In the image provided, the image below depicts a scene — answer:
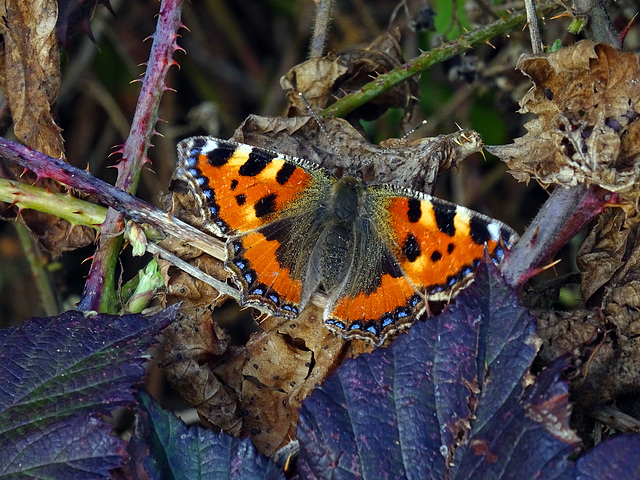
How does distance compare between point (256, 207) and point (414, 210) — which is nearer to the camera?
point (414, 210)

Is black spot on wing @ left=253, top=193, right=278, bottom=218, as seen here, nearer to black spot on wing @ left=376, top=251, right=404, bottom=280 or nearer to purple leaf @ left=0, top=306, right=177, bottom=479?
black spot on wing @ left=376, top=251, right=404, bottom=280

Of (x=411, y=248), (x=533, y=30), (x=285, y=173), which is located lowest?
(x=411, y=248)

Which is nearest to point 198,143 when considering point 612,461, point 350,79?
point 350,79

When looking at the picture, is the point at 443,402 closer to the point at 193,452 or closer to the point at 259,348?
the point at 193,452

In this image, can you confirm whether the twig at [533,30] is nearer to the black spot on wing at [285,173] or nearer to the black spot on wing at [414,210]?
the black spot on wing at [414,210]

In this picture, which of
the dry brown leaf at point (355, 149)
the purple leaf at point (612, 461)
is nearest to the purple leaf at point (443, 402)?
the purple leaf at point (612, 461)

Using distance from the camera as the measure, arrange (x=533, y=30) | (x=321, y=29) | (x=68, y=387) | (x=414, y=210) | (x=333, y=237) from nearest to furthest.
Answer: (x=68, y=387) → (x=533, y=30) → (x=414, y=210) → (x=333, y=237) → (x=321, y=29)

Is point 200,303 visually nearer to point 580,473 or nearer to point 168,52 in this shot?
point 168,52
